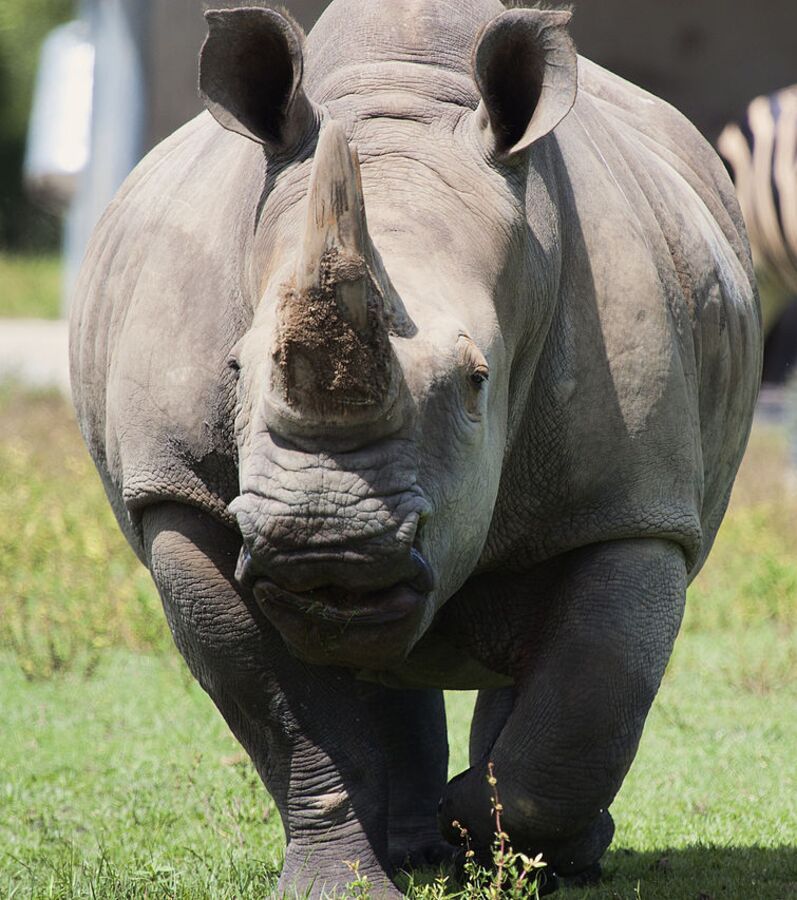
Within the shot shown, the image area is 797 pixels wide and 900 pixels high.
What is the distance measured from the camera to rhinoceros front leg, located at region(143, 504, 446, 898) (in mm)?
3807

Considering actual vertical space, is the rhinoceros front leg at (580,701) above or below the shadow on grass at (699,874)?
above

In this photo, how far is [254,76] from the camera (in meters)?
3.46

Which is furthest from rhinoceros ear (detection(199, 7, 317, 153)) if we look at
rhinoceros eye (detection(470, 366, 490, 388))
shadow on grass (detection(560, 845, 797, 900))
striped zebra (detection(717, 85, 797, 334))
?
striped zebra (detection(717, 85, 797, 334))

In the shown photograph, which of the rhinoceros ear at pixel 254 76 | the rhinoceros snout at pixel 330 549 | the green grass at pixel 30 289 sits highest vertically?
the rhinoceros ear at pixel 254 76

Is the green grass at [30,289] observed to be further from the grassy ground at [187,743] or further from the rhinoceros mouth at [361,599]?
the rhinoceros mouth at [361,599]

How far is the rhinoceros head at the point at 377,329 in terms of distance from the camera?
9.38 feet

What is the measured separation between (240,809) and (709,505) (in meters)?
1.64

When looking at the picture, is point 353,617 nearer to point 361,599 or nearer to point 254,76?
point 361,599

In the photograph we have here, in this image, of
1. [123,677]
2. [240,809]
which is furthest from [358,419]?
[123,677]

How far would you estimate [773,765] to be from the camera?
19.7ft

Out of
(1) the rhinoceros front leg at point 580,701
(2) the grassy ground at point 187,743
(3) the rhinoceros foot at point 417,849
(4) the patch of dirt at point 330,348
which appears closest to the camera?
(4) the patch of dirt at point 330,348

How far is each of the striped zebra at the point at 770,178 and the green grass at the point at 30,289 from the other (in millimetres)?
9112

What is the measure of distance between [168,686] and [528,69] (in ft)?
13.1

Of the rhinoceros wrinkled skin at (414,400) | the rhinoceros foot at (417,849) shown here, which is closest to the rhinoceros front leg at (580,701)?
the rhinoceros wrinkled skin at (414,400)
